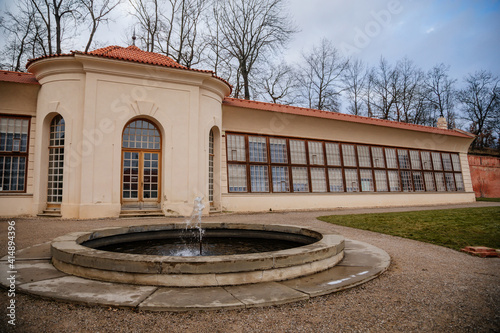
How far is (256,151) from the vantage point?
1541 centimetres

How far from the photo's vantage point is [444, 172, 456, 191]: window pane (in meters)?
21.6

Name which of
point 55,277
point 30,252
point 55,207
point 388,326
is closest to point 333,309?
point 388,326

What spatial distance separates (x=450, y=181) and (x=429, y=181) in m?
2.21

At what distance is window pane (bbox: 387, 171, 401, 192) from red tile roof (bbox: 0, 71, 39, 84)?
18900mm

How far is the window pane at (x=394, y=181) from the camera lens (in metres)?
19.2

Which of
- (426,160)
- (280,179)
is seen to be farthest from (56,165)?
(426,160)

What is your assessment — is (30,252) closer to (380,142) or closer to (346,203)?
(346,203)

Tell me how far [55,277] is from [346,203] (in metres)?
15.5

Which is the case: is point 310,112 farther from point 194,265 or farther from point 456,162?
point 194,265

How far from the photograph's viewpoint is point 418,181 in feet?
66.8

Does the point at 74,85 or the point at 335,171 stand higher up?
the point at 74,85

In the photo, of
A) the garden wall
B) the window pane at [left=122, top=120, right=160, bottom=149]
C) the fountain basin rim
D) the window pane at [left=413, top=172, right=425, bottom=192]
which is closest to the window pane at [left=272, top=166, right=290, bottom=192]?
the window pane at [left=122, top=120, right=160, bottom=149]

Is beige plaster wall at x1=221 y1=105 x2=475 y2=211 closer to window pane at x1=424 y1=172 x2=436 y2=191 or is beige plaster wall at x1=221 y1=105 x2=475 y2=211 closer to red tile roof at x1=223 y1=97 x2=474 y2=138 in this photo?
red tile roof at x1=223 y1=97 x2=474 y2=138

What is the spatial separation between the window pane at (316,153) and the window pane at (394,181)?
524 centimetres
